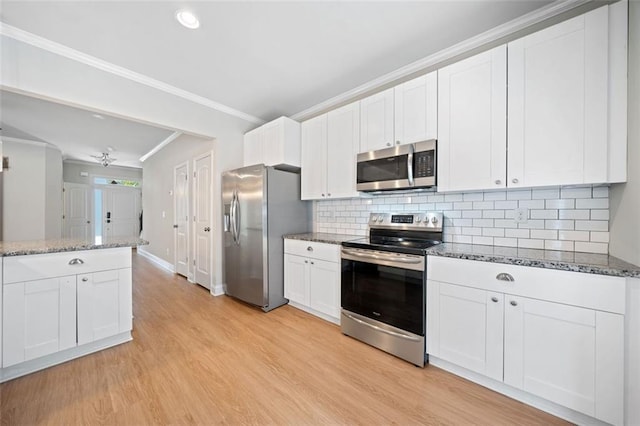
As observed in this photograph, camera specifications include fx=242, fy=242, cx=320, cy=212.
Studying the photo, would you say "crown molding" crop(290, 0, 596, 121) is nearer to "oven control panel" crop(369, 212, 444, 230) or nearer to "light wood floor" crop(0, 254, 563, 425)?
"oven control panel" crop(369, 212, 444, 230)

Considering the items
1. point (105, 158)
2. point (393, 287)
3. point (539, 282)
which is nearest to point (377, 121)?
point (393, 287)

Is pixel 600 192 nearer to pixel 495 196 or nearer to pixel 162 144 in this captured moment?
pixel 495 196

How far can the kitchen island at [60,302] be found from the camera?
1.71 m

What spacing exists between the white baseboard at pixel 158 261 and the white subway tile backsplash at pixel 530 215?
15.2 feet

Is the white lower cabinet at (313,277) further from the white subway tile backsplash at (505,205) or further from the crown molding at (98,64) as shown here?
the crown molding at (98,64)

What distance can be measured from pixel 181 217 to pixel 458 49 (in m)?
4.87

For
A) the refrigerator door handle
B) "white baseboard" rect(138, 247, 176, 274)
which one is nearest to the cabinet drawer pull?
the refrigerator door handle

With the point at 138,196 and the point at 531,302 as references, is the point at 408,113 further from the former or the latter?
the point at 138,196

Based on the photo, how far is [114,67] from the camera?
2459mm

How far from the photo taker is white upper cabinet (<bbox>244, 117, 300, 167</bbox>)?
122 inches

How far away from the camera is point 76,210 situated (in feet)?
22.0

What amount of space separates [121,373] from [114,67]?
2820 millimetres

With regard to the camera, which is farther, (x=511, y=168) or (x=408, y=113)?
(x=408, y=113)

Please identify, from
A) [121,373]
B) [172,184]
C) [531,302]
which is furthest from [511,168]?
[172,184]
